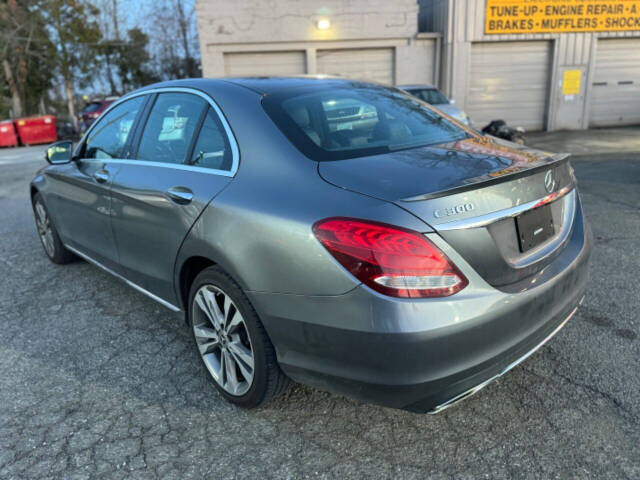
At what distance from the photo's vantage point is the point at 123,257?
3262 millimetres

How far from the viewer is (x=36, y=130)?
20953mm

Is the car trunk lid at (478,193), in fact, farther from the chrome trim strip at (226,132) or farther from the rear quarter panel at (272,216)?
the chrome trim strip at (226,132)

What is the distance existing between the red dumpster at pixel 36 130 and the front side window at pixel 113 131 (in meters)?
19.8

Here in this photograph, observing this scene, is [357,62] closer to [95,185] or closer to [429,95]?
[429,95]

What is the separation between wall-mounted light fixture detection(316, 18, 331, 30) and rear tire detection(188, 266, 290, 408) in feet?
45.1

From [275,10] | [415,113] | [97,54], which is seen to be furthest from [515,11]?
[97,54]

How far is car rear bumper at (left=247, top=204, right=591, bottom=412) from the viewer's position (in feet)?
5.98

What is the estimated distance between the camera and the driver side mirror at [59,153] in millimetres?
4070

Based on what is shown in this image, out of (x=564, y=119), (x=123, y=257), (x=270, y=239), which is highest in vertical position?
(x=270, y=239)

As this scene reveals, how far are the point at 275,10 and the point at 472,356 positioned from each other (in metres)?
14.7

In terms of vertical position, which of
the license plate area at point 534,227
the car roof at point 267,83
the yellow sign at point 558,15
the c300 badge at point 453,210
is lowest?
the license plate area at point 534,227

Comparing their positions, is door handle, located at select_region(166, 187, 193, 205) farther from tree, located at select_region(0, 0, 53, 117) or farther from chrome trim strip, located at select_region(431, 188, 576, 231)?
tree, located at select_region(0, 0, 53, 117)

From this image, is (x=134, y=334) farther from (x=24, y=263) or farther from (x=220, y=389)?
(x=24, y=263)

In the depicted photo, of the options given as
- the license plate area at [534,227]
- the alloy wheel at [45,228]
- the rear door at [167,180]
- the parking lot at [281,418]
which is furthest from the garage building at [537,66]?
the license plate area at [534,227]
